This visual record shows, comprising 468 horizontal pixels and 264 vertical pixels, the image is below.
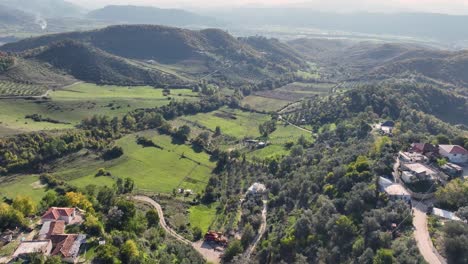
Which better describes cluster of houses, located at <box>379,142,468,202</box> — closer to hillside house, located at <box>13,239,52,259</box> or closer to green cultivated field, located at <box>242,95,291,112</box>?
Result: hillside house, located at <box>13,239,52,259</box>

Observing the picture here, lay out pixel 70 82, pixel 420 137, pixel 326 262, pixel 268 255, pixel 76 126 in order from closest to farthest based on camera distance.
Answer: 1. pixel 326 262
2. pixel 268 255
3. pixel 420 137
4. pixel 76 126
5. pixel 70 82

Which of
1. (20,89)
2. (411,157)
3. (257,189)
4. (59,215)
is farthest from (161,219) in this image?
(20,89)

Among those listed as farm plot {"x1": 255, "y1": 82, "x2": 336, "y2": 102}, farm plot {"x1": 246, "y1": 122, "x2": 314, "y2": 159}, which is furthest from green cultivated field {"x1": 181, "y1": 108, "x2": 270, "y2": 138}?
farm plot {"x1": 255, "y1": 82, "x2": 336, "y2": 102}

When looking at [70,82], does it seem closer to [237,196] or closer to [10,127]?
[10,127]

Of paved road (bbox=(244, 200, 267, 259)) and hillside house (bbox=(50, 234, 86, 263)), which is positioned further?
paved road (bbox=(244, 200, 267, 259))

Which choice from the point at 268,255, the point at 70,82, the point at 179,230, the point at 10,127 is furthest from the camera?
the point at 70,82

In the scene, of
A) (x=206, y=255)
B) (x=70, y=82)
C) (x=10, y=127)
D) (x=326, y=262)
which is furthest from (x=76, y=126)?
(x=326, y=262)
